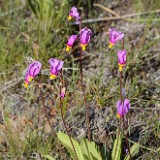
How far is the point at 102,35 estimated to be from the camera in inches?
132

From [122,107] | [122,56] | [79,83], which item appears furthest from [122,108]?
[79,83]

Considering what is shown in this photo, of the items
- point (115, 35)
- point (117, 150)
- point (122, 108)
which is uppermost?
point (115, 35)

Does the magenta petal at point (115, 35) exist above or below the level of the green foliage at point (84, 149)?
above

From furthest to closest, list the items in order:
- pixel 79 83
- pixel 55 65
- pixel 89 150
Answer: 1. pixel 79 83
2. pixel 89 150
3. pixel 55 65

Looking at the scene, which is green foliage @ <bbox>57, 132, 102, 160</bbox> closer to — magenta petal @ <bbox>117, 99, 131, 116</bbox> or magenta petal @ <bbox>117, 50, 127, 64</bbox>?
magenta petal @ <bbox>117, 99, 131, 116</bbox>

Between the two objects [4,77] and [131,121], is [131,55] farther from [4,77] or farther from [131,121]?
[4,77]

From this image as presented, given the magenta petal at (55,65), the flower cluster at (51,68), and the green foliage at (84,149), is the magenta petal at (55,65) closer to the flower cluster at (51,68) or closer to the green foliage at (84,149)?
the flower cluster at (51,68)

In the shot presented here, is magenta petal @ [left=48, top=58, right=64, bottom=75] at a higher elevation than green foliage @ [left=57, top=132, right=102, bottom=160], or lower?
higher

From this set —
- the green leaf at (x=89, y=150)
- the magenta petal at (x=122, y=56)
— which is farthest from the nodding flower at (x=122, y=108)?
the green leaf at (x=89, y=150)

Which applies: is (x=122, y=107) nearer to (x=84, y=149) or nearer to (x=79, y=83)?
(x=84, y=149)

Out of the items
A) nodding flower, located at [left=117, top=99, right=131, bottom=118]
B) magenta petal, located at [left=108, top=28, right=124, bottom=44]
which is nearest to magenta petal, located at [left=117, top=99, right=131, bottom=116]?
nodding flower, located at [left=117, top=99, right=131, bottom=118]

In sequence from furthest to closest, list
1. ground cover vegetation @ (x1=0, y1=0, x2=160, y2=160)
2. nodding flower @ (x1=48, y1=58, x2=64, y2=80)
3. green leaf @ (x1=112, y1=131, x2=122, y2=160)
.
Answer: ground cover vegetation @ (x1=0, y1=0, x2=160, y2=160)
green leaf @ (x1=112, y1=131, x2=122, y2=160)
nodding flower @ (x1=48, y1=58, x2=64, y2=80)

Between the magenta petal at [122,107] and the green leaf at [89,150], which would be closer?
the magenta petal at [122,107]

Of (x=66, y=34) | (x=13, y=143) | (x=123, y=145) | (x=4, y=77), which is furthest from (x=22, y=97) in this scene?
(x=123, y=145)
